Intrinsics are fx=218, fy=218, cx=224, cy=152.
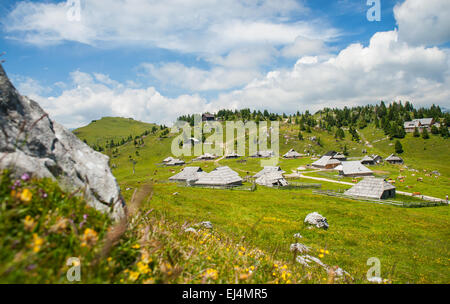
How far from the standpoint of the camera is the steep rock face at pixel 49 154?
3936mm

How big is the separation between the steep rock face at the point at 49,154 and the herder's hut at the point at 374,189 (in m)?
47.9

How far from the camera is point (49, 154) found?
4801mm

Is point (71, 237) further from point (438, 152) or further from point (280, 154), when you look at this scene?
point (438, 152)

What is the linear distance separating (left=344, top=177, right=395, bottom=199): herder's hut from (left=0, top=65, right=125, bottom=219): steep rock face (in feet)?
157

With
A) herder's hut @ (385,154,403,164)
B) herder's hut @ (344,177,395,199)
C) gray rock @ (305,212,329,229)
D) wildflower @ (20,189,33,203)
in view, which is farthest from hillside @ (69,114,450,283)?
herder's hut @ (385,154,403,164)

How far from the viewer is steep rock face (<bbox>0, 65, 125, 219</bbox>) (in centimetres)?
→ 394

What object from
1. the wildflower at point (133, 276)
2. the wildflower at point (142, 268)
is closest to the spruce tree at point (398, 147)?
the wildflower at point (142, 268)

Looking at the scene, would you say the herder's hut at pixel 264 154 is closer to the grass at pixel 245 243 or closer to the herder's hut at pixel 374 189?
the grass at pixel 245 243

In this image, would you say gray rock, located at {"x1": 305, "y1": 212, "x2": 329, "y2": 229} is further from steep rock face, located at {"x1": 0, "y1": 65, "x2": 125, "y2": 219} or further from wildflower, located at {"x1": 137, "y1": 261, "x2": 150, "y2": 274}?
wildflower, located at {"x1": 137, "y1": 261, "x2": 150, "y2": 274}

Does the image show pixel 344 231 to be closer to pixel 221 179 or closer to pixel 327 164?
pixel 221 179

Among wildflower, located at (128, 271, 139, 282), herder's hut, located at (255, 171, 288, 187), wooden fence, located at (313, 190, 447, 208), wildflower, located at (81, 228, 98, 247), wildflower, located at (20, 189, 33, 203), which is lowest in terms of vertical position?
wooden fence, located at (313, 190, 447, 208)

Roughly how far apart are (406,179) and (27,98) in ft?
263
